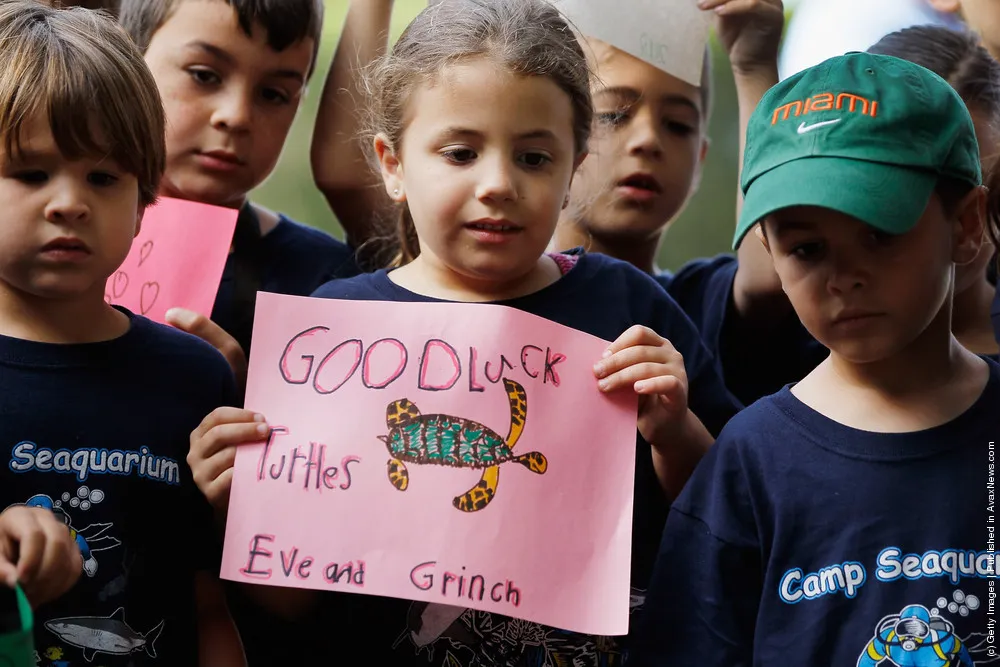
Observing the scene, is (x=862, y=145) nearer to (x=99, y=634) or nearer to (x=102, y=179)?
(x=102, y=179)

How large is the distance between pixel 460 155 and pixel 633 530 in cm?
57

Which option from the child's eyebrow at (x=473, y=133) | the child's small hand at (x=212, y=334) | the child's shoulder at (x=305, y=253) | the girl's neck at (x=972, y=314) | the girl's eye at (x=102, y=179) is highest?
the child's shoulder at (x=305, y=253)

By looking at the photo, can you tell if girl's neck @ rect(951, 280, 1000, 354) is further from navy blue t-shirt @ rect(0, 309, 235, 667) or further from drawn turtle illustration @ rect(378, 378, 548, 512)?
navy blue t-shirt @ rect(0, 309, 235, 667)

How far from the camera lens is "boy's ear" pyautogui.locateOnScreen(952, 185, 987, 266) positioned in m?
1.33

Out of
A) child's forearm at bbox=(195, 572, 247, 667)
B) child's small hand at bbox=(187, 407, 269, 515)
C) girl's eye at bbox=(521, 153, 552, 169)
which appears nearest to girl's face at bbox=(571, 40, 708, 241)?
girl's eye at bbox=(521, 153, 552, 169)

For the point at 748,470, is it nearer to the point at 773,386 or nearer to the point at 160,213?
the point at 773,386

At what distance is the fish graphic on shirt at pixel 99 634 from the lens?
1.27m

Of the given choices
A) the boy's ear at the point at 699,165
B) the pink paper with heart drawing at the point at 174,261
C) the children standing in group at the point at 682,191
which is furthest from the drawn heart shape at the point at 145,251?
the boy's ear at the point at 699,165

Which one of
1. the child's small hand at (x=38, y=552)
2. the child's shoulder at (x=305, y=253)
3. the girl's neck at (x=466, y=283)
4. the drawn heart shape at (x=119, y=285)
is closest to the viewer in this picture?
the child's small hand at (x=38, y=552)

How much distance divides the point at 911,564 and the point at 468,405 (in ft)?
1.80

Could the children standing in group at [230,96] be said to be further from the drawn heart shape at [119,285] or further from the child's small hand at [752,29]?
the child's small hand at [752,29]

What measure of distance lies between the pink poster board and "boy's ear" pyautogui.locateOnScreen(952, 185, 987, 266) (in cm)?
43

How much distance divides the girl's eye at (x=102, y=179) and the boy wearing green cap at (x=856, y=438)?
76 cm

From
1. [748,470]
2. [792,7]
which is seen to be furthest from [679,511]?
[792,7]
